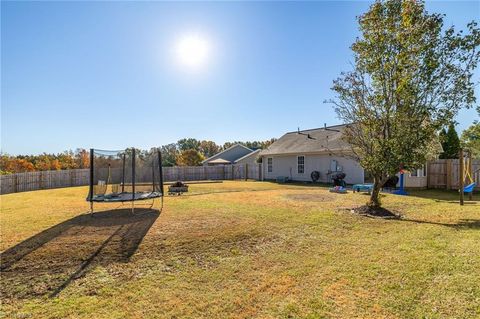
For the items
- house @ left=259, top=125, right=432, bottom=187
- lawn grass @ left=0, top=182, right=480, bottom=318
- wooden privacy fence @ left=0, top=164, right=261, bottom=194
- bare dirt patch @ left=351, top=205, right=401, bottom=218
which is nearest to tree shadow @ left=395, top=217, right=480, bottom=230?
lawn grass @ left=0, top=182, right=480, bottom=318

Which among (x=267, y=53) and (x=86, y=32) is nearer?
(x=86, y=32)

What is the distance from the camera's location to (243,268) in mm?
3947

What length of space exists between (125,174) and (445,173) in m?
15.9

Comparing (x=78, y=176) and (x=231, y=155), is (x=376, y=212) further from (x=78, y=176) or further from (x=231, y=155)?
(x=231, y=155)

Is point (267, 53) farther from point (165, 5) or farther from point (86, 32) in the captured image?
point (86, 32)

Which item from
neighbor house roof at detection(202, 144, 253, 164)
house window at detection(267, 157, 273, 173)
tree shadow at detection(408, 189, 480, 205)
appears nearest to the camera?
tree shadow at detection(408, 189, 480, 205)

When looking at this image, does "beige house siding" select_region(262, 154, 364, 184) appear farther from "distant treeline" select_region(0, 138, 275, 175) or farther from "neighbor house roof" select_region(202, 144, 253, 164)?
"neighbor house roof" select_region(202, 144, 253, 164)

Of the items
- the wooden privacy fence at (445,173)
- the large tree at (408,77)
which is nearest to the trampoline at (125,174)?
the large tree at (408,77)

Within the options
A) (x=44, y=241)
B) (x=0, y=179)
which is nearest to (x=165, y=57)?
(x=44, y=241)

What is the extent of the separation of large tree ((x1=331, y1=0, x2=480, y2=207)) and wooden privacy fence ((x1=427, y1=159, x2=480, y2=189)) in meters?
7.71

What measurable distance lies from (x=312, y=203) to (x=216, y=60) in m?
7.13

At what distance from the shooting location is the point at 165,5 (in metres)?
8.88

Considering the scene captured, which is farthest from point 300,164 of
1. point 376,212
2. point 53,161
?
point 53,161

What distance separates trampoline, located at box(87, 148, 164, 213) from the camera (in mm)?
8914
